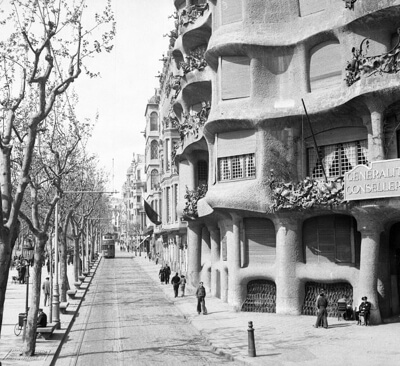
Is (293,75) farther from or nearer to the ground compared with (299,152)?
farther from the ground

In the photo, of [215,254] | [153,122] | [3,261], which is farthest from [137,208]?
[3,261]

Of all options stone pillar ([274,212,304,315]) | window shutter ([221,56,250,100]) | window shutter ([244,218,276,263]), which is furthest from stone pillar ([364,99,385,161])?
window shutter ([221,56,250,100])

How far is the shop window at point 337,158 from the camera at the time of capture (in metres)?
28.2

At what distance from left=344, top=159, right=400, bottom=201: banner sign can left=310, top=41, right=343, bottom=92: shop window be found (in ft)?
17.6

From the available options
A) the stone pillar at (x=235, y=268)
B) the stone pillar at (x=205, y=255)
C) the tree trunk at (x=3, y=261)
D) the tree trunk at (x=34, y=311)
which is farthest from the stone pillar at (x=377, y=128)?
the stone pillar at (x=205, y=255)

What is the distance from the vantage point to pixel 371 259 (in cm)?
2620

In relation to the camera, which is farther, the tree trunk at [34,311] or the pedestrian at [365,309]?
the pedestrian at [365,309]

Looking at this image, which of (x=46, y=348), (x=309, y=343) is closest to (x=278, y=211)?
(x=309, y=343)

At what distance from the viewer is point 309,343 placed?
882 inches

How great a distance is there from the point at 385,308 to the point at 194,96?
20.5 metres

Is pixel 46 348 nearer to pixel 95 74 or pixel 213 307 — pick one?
pixel 95 74

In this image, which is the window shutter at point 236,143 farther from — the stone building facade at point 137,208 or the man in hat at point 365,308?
the stone building facade at point 137,208

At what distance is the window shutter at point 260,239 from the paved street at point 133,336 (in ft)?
Result: 17.3

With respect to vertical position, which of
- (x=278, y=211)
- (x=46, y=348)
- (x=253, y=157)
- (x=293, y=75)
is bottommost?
(x=46, y=348)
